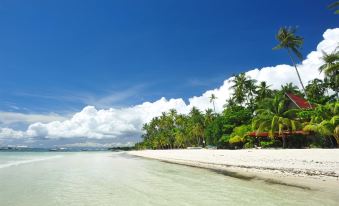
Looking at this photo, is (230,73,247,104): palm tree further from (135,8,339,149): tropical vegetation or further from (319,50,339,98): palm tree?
(319,50,339,98): palm tree

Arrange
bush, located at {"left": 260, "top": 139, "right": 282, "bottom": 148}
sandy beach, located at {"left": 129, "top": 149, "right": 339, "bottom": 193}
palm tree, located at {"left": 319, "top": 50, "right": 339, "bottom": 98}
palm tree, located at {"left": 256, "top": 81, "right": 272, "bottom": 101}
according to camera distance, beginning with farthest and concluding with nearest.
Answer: palm tree, located at {"left": 256, "top": 81, "right": 272, "bottom": 101} → bush, located at {"left": 260, "top": 139, "right": 282, "bottom": 148} → palm tree, located at {"left": 319, "top": 50, "right": 339, "bottom": 98} → sandy beach, located at {"left": 129, "top": 149, "right": 339, "bottom": 193}

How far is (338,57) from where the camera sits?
91.1 ft

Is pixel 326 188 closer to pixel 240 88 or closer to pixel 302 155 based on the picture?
pixel 302 155

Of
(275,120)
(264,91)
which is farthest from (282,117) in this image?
(264,91)

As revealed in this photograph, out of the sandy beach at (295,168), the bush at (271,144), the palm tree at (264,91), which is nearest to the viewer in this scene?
the sandy beach at (295,168)

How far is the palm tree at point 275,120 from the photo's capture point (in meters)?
33.7

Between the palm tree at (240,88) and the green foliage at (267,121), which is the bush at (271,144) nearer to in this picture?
the green foliage at (267,121)

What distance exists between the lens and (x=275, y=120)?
33.8 m

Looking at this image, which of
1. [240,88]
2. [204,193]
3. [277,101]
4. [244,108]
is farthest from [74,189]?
[240,88]

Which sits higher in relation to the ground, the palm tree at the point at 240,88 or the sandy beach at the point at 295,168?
the palm tree at the point at 240,88

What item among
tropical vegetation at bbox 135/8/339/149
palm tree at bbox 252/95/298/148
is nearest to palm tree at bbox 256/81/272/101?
tropical vegetation at bbox 135/8/339/149

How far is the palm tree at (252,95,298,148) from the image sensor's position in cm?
3372

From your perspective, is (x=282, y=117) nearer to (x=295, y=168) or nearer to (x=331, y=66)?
(x=331, y=66)

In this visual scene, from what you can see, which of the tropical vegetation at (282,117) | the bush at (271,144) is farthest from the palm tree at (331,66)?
the bush at (271,144)
